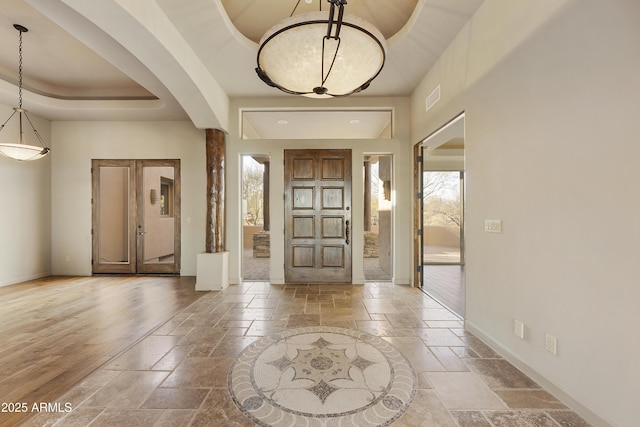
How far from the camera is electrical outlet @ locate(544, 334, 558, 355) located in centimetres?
191

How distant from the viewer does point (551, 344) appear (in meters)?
1.95

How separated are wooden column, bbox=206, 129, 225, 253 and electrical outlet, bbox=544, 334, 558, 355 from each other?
4.42m

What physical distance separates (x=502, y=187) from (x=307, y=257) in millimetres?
3331

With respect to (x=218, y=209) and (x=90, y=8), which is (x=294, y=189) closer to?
(x=218, y=209)

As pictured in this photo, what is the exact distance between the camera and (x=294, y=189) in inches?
196

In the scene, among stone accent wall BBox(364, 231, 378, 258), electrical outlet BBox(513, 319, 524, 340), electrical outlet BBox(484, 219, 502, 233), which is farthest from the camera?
stone accent wall BBox(364, 231, 378, 258)

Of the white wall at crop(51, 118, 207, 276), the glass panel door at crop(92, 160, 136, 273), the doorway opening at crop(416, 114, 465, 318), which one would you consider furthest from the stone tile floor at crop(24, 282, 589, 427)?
the white wall at crop(51, 118, 207, 276)

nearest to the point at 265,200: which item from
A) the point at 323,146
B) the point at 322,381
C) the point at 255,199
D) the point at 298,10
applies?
the point at 255,199

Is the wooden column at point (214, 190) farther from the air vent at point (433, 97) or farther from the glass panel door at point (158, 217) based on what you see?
the air vent at point (433, 97)

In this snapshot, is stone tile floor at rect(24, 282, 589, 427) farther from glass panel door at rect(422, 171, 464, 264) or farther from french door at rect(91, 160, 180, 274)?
glass panel door at rect(422, 171, 464, 264)

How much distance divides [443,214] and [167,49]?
10570 millimetres

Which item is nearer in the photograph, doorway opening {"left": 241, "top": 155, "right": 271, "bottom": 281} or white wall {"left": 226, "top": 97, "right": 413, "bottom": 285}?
white wall {"left": 226, "top": 97, "right": 413, "bottom": 285}

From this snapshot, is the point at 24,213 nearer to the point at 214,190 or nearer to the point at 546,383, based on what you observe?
the point at 214,190

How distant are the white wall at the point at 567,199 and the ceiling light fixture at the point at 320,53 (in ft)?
4.06
